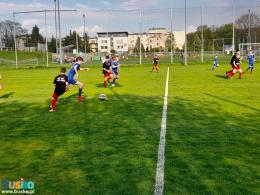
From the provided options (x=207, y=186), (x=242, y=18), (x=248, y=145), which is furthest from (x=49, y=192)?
(x=242, y=18)

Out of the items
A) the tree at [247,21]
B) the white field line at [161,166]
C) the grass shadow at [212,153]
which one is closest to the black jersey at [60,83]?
the grass shadow at [212,153]

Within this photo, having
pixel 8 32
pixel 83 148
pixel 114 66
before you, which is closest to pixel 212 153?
pixel 83 148

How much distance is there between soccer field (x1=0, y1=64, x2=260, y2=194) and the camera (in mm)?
5215

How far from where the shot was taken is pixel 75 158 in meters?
6.51

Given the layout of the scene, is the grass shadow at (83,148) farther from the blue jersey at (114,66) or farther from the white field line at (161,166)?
the blue jersey at (114,66)

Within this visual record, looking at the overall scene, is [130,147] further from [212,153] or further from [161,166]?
[212,153]

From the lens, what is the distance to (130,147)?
7.16 metres

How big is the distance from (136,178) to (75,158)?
1.61 m

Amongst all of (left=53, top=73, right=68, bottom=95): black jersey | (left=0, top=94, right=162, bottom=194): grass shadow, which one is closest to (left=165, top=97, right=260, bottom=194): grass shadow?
(left=0, top=94, right=162, bottom=194): grass shadow

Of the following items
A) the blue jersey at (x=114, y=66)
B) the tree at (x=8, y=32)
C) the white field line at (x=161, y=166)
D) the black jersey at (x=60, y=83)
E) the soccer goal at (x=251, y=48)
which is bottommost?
the white field line at (x=161, y=166)

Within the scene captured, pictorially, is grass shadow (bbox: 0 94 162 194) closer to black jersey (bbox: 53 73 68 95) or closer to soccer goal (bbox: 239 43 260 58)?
black jersey (bbox: 53 73 68 95)

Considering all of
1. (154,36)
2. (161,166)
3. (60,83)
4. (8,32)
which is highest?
(154,36)

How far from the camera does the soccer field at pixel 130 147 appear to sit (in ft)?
17.1

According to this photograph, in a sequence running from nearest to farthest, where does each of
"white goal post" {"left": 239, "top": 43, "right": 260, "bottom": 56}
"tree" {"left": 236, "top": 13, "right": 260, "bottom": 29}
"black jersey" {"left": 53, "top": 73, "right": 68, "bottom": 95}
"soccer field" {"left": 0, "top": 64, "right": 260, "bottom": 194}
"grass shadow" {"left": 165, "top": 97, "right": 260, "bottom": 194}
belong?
"grass shadow" {"left": 165, "top": 97, "right": 260, "bottom": 194} < "soccer field" {"left": 0, "top": 64, "right": 260, "bottom": 194} < "black jersey" {"left": 53, "top": 73, "right": 68, "bottom": 95} < "tree" {"left": 236, "top": 13, "right": 260, "bottom": 29} < "white goal post" {"left": 239, "top": 43, "right": 260, "bottom": 56}
